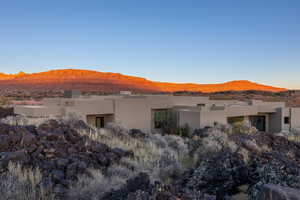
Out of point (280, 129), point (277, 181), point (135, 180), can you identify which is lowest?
point (280, 129)

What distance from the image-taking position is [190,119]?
22.4 m

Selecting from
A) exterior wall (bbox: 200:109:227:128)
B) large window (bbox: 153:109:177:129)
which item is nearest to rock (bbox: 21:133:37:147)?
exterior wall (bbox: 200:109:227:128)

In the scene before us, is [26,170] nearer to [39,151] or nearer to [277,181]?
[39,151]

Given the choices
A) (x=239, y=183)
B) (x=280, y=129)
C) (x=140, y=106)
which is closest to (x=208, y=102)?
(x=280, y=129)

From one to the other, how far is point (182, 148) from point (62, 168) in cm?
649

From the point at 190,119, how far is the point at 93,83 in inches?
2693

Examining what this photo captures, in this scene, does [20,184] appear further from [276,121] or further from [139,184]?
[276,121]

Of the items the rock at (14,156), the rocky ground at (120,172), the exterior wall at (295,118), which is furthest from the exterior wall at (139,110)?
the rock at (14,156)

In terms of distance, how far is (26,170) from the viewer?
20.0 feet

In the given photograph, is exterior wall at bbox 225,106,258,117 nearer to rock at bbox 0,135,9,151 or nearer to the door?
the door

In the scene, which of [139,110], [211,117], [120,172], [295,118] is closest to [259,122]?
[295,118]

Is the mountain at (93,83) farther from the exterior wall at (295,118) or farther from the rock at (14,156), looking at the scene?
the rock at (14,156)

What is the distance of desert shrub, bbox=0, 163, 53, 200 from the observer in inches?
187

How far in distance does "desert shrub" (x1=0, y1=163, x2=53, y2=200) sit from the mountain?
72720 mm
